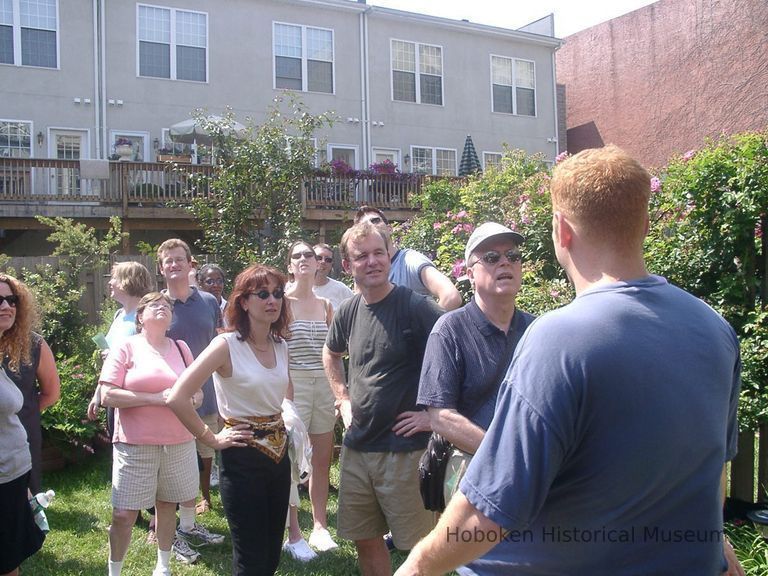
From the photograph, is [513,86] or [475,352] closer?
[475,352]

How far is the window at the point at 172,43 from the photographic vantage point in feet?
55.8

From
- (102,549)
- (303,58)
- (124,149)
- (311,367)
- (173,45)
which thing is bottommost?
(102,549)

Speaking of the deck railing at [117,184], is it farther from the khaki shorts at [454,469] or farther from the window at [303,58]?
the khaki shorts at [454,469]

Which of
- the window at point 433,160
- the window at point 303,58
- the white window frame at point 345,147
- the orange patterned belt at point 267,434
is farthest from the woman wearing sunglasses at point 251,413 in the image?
the window at point 433,160

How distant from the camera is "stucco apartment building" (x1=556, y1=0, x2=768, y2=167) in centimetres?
2073

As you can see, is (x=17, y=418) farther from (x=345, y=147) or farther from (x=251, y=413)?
(x=345, y=147)

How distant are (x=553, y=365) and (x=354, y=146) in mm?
18318

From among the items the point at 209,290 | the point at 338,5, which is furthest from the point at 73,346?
the point at 338,5

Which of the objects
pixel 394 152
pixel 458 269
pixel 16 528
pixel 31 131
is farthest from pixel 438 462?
pixel 394 152

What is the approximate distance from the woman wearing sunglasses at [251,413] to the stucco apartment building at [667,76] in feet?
59.8

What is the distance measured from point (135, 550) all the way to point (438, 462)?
2853mm

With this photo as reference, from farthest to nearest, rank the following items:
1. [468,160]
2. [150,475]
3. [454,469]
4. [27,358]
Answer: [468,160] → [150,475] → [27,358] → [454,469]

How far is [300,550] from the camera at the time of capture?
468 centimetres

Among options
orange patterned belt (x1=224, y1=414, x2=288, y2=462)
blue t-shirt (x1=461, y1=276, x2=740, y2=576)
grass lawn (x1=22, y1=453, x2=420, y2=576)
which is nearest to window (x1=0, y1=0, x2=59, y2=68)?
grass lawn (x1=22, y1=453, x2=420, y2=576)
